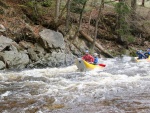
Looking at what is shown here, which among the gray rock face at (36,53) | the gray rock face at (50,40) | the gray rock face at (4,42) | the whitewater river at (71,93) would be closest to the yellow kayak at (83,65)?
the whitewater river at (71,93)

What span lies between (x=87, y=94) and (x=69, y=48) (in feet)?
33.9

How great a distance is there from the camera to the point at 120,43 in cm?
2312

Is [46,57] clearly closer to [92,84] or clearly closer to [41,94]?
[92,84]

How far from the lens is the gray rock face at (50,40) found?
16.3 meters

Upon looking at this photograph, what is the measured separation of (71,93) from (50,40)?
8.46 meters

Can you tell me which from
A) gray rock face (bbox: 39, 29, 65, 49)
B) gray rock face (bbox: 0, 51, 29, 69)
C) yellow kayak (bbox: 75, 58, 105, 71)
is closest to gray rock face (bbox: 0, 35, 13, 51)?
gray rock face (bbox: 0, 51, 29, 69)

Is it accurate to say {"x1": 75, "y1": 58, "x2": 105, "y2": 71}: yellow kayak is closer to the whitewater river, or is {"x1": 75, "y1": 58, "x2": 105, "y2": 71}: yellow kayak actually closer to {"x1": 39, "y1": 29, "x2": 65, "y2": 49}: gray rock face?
the whitewater river

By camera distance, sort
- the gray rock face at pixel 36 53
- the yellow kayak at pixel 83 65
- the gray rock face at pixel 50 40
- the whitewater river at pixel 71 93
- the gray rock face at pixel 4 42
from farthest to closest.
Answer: the gray rock face at pixel 50 40 < the gray rock face at pixel 4 42 < the gray rock face at pixel 36 53 < the yellow kayak at pixel 83 65 < the whitewater river at pixel 71 93

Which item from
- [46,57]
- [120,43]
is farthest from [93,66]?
[120,43]

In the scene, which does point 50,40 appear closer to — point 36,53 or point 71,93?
point 36,53

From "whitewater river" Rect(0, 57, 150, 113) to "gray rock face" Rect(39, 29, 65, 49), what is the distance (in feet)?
13.6

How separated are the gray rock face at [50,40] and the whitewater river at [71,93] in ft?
13.6

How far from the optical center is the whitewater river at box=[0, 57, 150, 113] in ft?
23.1

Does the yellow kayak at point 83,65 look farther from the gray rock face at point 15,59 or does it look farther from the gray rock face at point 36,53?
the gray rock face at point 15,59
